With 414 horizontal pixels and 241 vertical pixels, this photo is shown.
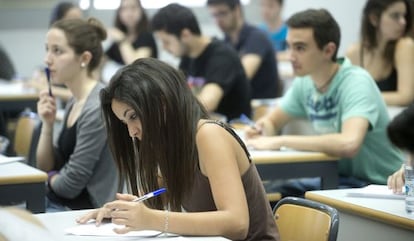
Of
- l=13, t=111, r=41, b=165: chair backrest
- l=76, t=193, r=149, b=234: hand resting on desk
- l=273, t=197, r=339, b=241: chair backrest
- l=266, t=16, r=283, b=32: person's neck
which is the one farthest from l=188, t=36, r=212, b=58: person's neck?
l=266, t=16, r=283, b=32: person's neck

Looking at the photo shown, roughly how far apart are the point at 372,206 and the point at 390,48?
7.52 ft

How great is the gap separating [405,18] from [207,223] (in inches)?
125

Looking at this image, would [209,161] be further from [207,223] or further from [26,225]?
[26,225]

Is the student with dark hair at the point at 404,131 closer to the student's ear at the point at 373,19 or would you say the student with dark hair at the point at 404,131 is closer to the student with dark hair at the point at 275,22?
the student's ear at the point at 373,19

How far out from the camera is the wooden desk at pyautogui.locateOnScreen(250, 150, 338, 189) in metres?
3.71

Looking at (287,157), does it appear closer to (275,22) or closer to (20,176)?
(20,176)

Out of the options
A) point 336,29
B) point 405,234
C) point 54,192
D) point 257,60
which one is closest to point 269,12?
point 257,60

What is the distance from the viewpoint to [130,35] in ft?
24.7

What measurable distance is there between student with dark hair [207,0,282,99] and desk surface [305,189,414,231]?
327 cm

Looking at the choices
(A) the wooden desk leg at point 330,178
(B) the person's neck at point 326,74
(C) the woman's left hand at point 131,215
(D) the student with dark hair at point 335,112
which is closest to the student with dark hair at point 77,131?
(D) the student with dark hair at point 335,112

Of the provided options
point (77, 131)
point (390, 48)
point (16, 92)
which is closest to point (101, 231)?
point (77, 131)

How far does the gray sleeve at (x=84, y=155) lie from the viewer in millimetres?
3646

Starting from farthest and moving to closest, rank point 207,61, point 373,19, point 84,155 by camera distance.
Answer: point 207,61 → point 373,19 → point 84,155

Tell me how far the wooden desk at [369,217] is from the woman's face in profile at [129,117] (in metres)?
0.86
